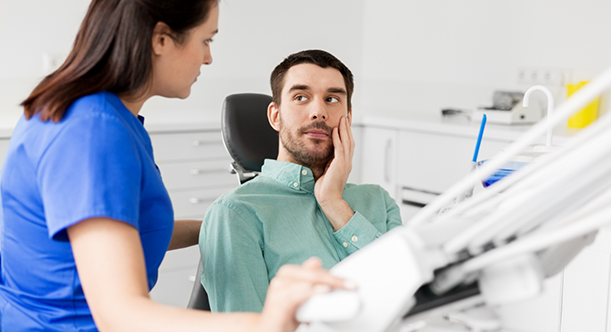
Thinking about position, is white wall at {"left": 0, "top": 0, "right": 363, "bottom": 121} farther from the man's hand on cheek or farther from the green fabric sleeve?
the green fabric sleeve

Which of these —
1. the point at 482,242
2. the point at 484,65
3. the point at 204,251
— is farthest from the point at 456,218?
the point at 484,65

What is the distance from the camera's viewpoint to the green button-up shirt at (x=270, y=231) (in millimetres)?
1279

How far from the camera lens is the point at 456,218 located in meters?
Answer: 0.58

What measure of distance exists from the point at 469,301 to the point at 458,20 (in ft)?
10.5

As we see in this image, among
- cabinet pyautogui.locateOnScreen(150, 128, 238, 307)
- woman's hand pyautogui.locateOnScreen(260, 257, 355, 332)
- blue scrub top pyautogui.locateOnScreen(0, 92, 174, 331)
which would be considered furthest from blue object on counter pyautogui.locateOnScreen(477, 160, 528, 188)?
cabinet pyautogui.locateOnScreen(150, 128, 238, 307)

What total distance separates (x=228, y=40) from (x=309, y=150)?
7.52 feet

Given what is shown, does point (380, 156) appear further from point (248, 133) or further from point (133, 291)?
point (133, 291)

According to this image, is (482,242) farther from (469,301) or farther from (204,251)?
(204,251)

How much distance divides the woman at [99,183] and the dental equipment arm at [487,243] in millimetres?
150

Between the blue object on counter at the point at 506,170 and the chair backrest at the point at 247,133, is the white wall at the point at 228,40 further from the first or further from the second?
the blue object on counter at the point at 506,170

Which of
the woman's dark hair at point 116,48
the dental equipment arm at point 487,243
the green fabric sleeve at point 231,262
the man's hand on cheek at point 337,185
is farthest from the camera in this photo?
the man's hand on cheek at point 337,185

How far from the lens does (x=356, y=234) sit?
1.46 m

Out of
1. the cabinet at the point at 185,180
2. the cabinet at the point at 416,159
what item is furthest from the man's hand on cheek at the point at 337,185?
the cabinet at the point at 185,180

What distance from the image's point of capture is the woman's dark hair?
33.8 inches
